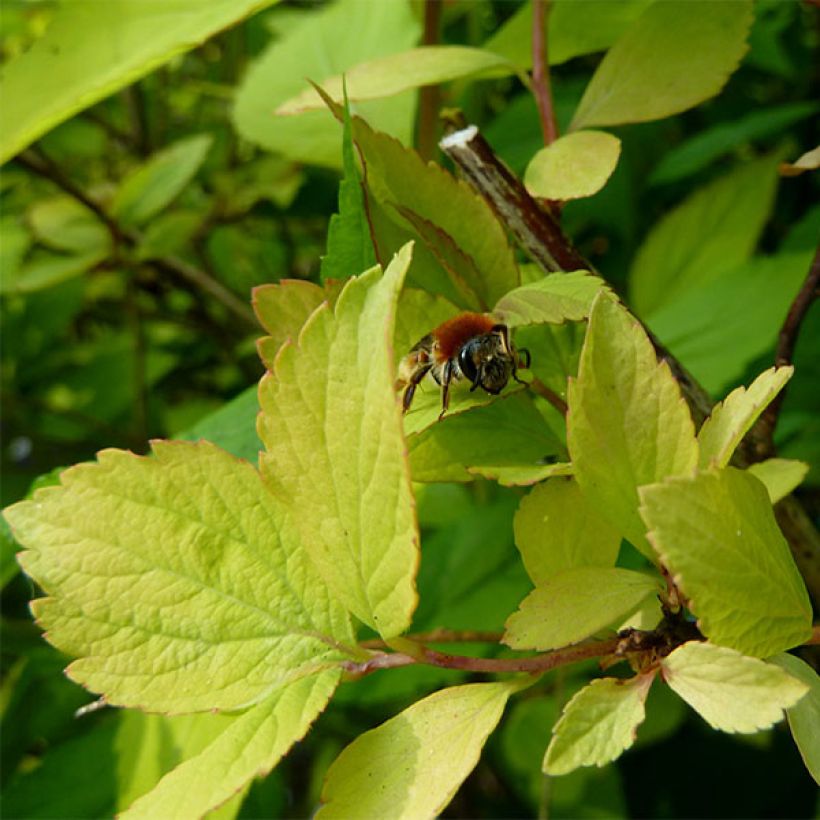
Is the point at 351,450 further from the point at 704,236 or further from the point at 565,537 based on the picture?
the point at 704,236

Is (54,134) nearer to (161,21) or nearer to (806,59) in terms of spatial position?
(161,21)

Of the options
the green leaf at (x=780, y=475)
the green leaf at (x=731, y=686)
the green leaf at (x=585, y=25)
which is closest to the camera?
the green leaf at (x=731, y=686)

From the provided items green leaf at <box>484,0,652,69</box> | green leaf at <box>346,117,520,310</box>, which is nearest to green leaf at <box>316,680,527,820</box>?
green leaf at <box>346,117,520,310</box>

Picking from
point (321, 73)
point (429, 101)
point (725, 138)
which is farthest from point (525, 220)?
point (725, 138)

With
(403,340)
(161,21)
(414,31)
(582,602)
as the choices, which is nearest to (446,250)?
(403,340)

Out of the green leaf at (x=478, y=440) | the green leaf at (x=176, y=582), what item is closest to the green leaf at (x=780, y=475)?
the green leaf at (x=478, y=440)

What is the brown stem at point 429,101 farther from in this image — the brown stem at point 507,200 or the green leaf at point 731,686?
the green leaf at point 731,686
